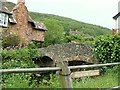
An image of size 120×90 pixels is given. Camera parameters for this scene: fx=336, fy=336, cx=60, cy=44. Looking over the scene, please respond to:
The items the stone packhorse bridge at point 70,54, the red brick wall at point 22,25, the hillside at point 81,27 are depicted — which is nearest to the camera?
the stone packhorse bridge at point 70,54

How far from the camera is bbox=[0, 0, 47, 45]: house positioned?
108 feet

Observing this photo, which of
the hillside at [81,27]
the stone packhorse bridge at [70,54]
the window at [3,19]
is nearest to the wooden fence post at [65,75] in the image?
the stone packhorse bridge at [70,54]

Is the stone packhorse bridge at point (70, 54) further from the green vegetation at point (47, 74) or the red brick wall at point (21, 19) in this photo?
the red brick wall at point (21, 19)

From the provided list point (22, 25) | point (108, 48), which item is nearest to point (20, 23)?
point (22, 25)

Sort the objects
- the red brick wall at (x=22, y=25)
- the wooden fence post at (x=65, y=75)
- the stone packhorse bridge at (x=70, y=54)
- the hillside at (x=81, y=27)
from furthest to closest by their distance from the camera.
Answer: the hillside at (x=81, y=27) → the red brick wall at (x=22, y=25) → the stone packhorse bridge at (x=70, y=54) → the wooden fence post at (x=65, y=75)

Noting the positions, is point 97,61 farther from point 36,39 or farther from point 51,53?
point 36,39

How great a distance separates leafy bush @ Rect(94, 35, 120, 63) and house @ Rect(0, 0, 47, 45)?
17464 mm

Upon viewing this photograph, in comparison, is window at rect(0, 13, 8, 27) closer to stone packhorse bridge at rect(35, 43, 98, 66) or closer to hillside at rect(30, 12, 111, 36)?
stone packhorse bridge at rect(35, 43, 98, 66)

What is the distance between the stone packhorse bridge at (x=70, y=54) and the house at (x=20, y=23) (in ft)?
43.2

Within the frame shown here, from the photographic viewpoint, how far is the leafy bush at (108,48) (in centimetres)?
1480

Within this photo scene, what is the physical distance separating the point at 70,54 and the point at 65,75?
13.9 metres

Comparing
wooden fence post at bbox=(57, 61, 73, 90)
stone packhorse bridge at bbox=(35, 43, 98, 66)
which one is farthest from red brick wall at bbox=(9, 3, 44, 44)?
wooden fence post at bbox=(57, 61, 73, 90)

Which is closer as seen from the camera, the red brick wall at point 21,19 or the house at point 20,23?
Result: the house at point 20,23

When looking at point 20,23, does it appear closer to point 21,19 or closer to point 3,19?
point 21,19
